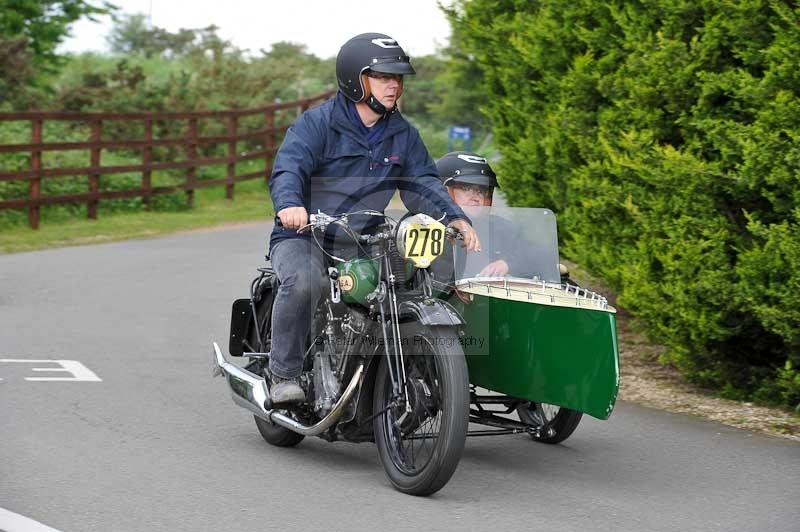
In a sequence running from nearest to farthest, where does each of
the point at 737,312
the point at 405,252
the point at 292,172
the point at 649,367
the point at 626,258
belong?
the point at 405,252
the point at 292,172
the point at 737,312
the point at 626,258
the point at 649,367

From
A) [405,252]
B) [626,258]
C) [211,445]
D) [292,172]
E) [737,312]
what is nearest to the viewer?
[405,252]

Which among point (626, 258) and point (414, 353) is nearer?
point (414, 353)

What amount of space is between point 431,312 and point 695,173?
9.33ft

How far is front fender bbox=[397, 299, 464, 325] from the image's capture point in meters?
6.07

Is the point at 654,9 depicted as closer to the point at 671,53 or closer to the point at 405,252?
the point at 671,53

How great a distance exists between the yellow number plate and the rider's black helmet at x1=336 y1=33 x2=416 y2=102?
88 centimetres

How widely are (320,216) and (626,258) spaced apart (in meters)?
3.29

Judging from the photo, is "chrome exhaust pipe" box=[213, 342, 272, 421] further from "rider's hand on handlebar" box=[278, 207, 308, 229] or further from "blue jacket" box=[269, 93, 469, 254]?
"rider's hand on handlebar" box=[278, 207, 308, 229]

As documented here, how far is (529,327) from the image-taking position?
652cm

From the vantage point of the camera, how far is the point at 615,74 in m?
9.66

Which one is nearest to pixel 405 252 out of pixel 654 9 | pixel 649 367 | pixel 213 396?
pixel 213 396

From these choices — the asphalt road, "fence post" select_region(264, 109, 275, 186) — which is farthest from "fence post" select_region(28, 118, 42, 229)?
the asphalt road

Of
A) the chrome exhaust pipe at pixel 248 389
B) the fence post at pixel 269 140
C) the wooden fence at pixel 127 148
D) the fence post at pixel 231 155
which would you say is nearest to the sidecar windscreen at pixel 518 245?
the chrome exhaust pipe at pixel 248 389

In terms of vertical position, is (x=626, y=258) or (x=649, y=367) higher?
(x=626, y=258)
